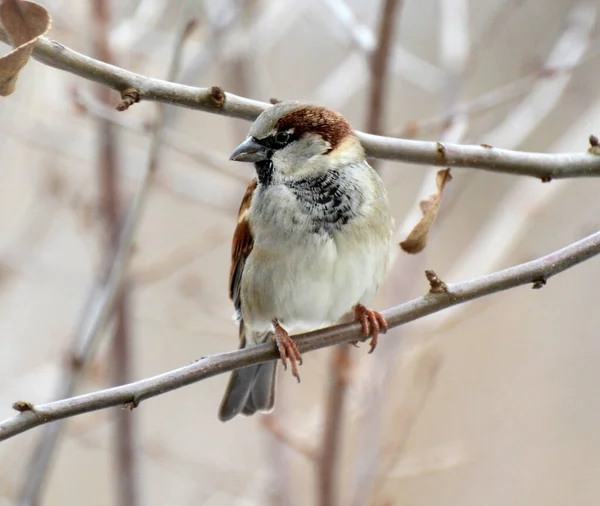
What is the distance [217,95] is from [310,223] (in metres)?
0.62

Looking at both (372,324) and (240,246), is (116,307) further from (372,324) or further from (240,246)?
(372,324)

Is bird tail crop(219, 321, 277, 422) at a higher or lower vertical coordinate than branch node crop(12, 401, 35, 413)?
higher

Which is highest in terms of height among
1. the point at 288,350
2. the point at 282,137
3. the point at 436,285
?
the point at 282,137

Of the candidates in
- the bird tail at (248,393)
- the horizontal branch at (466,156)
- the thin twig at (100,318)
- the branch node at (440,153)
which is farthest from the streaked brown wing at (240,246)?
the branch node at (440,153)

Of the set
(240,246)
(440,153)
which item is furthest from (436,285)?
(240,246)

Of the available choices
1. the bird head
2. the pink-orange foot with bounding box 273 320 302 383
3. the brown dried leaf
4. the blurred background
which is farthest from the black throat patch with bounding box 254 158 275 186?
the brown dried leaf

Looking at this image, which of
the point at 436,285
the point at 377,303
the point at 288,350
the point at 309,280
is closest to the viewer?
the point at 436,285

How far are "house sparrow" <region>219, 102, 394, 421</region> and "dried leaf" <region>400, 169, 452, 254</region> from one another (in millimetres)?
314

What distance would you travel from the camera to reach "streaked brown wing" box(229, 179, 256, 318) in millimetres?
2203

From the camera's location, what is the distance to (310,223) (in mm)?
2082

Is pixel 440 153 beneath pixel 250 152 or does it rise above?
beneath

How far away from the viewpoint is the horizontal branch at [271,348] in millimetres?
1375

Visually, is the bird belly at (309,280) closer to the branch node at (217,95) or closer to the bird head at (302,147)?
the bird head at (302,147)

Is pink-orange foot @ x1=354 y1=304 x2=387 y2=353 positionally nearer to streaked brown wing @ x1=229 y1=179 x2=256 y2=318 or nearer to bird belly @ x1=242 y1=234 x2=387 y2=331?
bird belly @ x1=242 y1=234 x2=387 y2=331
